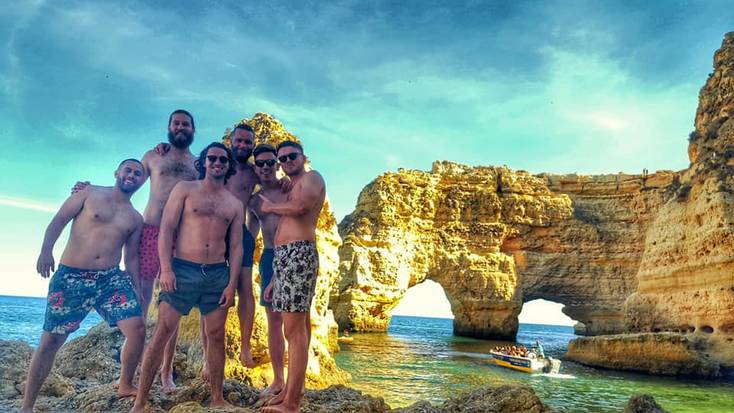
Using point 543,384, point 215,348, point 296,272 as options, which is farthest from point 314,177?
point 543,384

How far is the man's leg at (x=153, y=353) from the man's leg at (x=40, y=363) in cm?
84

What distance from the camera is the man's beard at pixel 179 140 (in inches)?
179

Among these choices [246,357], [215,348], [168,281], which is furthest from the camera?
[246,357]

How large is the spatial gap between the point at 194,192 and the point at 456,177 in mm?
32992

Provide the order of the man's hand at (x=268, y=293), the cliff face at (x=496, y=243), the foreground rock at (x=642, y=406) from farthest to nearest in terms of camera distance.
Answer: the cliff face at (x=496, y=243)
the foreground rock at (x=642, y=406)
the man's hand at (x=268, y=293)

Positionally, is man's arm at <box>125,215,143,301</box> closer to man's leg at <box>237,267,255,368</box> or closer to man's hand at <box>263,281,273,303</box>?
man's leg at <box>237,267,255,368</box>

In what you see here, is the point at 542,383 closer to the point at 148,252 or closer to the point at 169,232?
the point at 148,252

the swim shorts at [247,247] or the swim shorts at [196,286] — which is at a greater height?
the swim shorts at [247,247]

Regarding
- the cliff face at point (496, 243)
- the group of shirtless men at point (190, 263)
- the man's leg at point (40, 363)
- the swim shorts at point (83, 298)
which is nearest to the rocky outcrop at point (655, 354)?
the cliff face at point (496, 243)

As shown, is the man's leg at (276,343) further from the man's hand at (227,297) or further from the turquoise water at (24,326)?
the turquoise water at (24,326)

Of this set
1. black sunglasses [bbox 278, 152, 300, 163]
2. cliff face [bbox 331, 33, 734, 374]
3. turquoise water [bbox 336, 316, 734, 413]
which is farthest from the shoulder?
cliff face [bbox 331, 33, 734, 374]

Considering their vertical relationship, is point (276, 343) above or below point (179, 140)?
below

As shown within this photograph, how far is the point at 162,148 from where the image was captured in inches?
182

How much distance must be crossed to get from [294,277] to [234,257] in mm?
526
